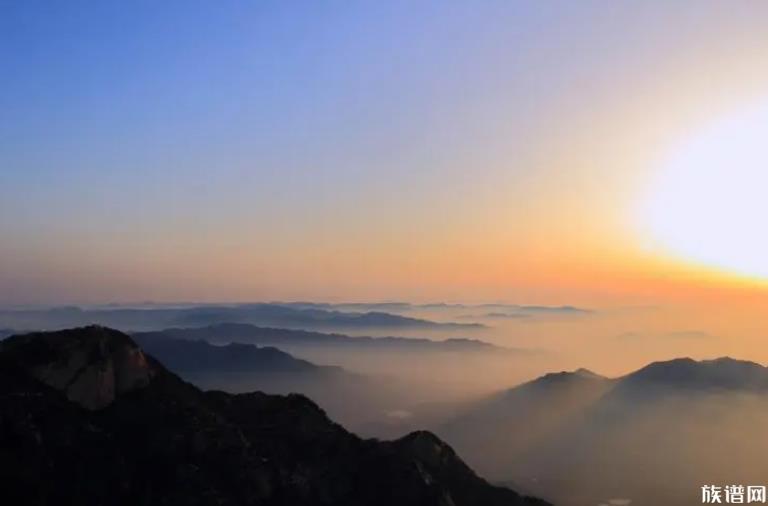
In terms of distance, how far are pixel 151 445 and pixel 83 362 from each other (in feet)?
33.5

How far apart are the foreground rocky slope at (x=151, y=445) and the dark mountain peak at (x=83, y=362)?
0.32 feet

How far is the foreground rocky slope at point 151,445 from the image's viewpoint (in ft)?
182

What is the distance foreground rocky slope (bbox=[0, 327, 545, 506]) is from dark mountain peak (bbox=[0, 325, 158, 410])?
0.10 meters

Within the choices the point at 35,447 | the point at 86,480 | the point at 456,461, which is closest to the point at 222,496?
the point at 86,480

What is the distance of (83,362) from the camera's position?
63.5 meters

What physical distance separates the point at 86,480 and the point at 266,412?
25.0 m

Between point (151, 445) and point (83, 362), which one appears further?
point (83, 362)

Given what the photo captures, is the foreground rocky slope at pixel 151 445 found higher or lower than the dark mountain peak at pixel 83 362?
lower

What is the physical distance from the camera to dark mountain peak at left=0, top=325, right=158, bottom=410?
62469 mm

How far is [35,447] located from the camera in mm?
55219

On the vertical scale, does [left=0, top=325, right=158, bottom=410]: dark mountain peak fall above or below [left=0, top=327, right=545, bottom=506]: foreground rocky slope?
above

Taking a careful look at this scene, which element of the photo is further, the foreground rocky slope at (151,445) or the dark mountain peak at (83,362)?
the dark mountain peak at (83,362)

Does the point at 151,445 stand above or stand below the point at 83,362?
below

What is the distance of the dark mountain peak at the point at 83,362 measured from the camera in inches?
2459
